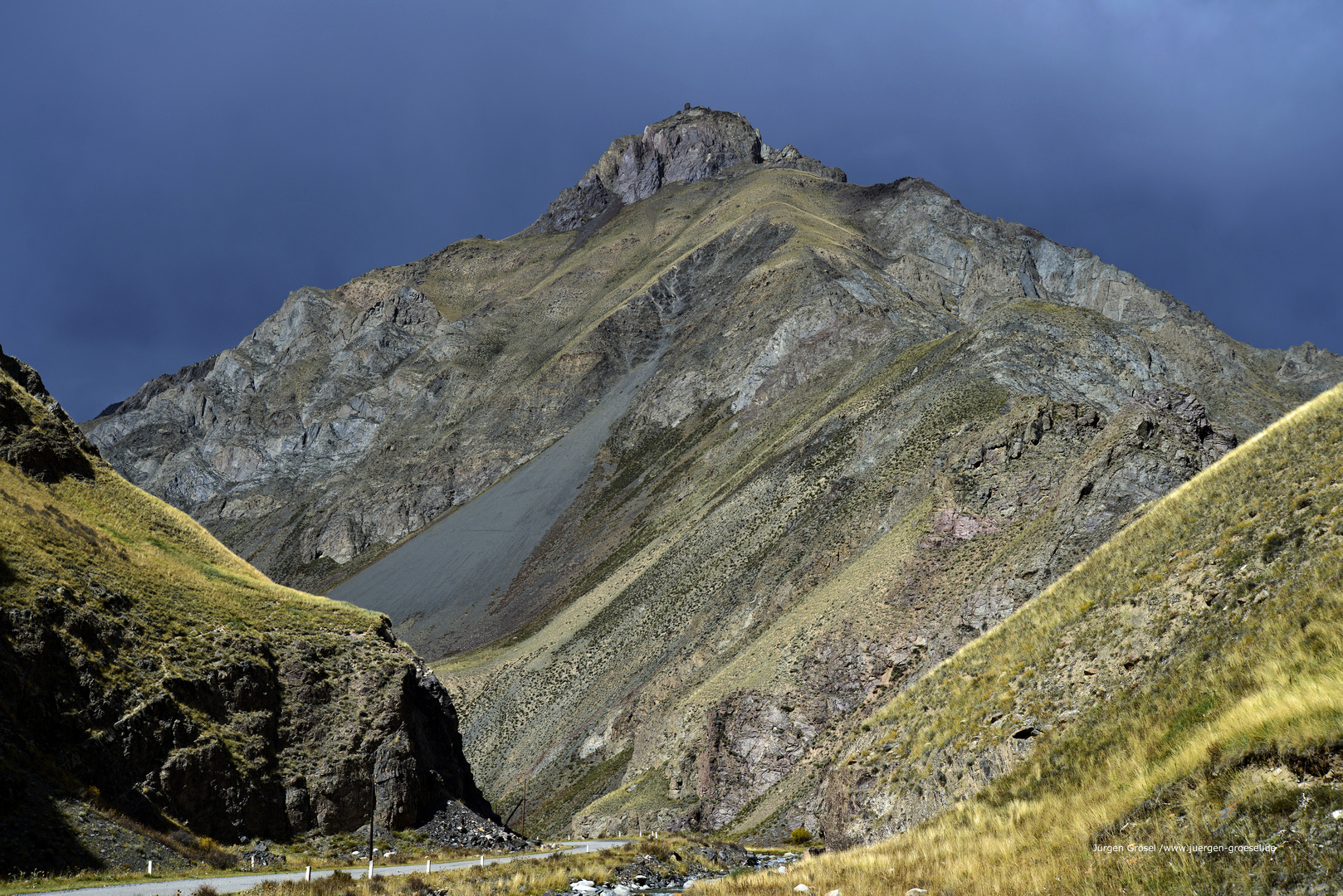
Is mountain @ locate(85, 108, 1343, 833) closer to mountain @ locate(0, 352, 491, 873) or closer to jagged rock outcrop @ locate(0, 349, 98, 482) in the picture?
mountain @ locate(0, 352, 491, 873)

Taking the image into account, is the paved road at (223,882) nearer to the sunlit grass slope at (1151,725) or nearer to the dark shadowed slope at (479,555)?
the sunlit grass slope at (1151,725)

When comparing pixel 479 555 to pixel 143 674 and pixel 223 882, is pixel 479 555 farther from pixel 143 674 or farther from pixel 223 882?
pixel 223 882

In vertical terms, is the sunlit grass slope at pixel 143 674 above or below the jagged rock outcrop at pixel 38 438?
below

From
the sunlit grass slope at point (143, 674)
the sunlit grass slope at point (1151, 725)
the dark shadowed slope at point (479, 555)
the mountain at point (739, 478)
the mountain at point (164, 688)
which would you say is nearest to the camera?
the sunlit grass slope at point (1151, 725)

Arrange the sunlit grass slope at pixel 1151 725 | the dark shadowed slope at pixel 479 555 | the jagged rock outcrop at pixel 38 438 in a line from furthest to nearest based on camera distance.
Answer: the dark shadowed slope at pixel 479 555, the jagged rock outcrop at pixel 38 438, the sunlit grass slope at pixel 1151 725

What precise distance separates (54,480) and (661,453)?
3696 inches

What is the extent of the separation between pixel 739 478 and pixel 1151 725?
2838 inches

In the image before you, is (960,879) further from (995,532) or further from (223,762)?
(995,532)

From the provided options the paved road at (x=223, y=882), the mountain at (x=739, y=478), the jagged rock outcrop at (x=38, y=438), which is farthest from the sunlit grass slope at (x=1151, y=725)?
the jagged rock outcrop at (x=38, y=438)

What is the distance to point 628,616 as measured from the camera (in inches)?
2788

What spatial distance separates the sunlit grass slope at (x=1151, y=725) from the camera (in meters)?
8.81

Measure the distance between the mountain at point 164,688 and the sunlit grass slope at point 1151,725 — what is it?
17.1 metres

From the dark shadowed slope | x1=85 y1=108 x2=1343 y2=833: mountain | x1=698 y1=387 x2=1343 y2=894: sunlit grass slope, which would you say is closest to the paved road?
x1=698 y1=387 x2=1343 y2=894: sunlit grass slope

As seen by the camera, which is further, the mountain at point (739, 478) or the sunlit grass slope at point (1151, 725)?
the mountain at point (739, 478)
